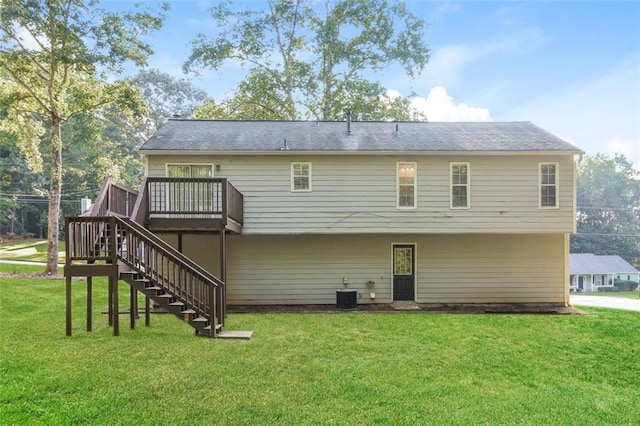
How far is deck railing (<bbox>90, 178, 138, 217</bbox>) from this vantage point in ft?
25.3

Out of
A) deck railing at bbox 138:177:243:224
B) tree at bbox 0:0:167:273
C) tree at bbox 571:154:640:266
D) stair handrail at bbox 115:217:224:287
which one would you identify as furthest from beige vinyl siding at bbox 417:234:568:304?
tree at bbox 571:154:640:266

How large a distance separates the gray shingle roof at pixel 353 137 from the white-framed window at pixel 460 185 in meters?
0.58

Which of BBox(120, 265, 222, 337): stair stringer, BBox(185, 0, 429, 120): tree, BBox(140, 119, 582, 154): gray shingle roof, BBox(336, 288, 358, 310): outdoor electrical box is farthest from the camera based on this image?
BBox(185, 0, 429, 120): tree

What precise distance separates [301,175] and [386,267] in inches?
158

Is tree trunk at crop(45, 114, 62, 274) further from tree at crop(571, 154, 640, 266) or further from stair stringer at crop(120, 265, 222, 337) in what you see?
tree at crop(571, 154, 640, 266)

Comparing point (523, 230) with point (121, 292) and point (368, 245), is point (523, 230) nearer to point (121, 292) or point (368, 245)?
point (368, 245)

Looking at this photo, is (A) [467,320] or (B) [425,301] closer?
(A) [467,320]

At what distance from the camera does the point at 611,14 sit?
36.9 ft

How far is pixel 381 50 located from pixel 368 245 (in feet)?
50.3

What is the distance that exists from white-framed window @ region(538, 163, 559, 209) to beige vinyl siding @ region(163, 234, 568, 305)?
1.33 meters

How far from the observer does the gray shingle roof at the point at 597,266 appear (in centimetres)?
3588

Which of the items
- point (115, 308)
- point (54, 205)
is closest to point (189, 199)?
point (115, 308)

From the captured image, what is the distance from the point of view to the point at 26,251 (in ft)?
78.3

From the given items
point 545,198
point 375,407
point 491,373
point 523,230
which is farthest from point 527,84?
point 375,407
